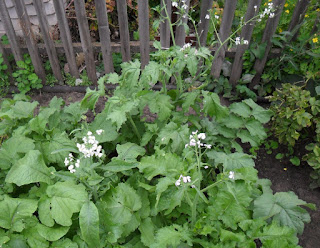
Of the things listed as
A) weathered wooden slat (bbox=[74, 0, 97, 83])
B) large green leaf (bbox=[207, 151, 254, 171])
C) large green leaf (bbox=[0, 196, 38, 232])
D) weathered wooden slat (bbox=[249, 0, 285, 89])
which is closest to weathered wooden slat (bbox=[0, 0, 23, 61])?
weathered wooden slat (bbox=[74, 0, 97, 83])

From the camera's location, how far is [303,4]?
3.21 m

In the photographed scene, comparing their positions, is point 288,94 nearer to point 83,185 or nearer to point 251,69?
point 251,69

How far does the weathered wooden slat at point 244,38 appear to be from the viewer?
3162mm

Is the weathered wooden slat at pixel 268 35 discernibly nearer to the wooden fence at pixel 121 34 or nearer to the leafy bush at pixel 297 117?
the wooden fence at pixel 121 34

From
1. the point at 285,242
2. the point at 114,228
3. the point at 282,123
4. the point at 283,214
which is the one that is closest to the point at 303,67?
the point at 282,123

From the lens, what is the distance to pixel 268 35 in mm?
3414

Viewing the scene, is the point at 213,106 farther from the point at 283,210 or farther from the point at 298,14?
the point at 298,14

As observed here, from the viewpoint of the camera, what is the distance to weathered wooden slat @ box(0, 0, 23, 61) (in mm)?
3361

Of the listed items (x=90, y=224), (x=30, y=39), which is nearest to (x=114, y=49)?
(x=30, y=39)

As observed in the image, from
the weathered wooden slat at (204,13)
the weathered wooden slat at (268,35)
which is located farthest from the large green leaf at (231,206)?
the weathered wooden slat at (268,35)

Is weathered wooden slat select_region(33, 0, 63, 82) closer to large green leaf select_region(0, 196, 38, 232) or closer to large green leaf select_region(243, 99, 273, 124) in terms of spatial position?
large green leaf select_region(0, 196, 38, 232)

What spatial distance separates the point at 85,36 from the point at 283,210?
2.77m

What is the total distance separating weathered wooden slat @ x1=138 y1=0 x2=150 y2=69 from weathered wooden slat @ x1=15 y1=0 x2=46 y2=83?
1.31 m

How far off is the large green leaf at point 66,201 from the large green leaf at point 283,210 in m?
1.18
